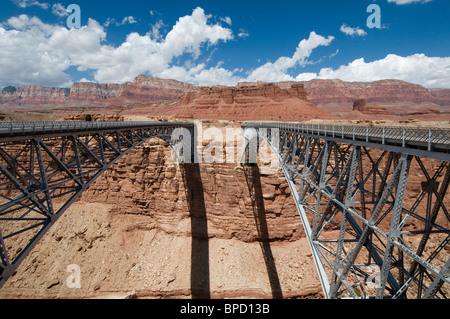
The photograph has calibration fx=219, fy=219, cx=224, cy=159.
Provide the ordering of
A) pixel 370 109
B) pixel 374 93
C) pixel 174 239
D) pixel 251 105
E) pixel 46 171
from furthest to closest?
pixel 374 93 < pixel 370 109 < pixel 251 105 < pixel 174 239 < pixel 46 171

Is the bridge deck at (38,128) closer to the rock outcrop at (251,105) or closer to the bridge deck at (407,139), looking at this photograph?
the bridge deck at (407,139)

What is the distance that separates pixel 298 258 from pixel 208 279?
8.42 metres

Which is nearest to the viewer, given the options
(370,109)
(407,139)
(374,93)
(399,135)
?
(407,139)

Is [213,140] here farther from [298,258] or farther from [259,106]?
[259,106]

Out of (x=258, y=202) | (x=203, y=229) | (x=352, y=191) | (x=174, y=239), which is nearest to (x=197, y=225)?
(x=203, y=229)

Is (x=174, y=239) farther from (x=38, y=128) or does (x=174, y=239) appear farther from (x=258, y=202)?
(x=38, y=128)

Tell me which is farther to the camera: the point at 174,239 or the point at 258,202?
the point at 174,239

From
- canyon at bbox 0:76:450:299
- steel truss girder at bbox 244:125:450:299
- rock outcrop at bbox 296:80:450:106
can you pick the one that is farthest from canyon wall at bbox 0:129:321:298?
rock outcrop at bbox 296:80:450:106

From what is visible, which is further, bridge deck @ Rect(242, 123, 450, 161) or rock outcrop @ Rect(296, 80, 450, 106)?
rock outcrop @ Rect(296, 80, 450, 106)

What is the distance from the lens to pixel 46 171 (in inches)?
356

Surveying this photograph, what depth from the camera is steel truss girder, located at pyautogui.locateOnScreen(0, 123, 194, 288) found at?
725 centimetres

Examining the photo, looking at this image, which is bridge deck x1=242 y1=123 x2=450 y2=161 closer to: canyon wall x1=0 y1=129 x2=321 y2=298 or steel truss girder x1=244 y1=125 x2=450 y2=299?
steel truss girder x1=244 y1=125 x2=450 y2=299

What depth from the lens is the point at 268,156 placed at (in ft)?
77.0

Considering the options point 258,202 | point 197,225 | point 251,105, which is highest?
point 251,105
